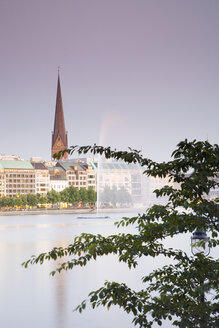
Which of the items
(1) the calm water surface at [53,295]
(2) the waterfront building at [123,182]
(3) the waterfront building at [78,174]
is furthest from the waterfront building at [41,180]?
(1) the calm water surface at [53,295]

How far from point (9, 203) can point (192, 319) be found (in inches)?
4577

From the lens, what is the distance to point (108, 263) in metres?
24.3

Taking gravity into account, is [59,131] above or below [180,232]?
above

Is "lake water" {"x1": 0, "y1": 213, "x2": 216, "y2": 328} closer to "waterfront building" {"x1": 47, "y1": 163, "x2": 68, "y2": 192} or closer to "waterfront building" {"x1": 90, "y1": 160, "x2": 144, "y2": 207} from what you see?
"waterfront building" {"x1": 90, "y1": 160, "x2": 144, "y2": 207}

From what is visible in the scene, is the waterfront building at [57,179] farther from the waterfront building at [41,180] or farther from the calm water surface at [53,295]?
the calm water surface at [53,295]

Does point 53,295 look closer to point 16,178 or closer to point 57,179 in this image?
point 16,178

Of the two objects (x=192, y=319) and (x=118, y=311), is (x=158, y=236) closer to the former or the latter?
(x=192, y=319)

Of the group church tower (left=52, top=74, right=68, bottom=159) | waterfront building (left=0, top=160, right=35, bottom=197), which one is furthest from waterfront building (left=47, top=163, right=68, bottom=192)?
church tower (left=52, top=74, right=68, bottom=159)

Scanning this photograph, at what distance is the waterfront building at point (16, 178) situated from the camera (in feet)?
435

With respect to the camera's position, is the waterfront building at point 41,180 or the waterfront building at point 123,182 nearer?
the waterfront building at point 123,182

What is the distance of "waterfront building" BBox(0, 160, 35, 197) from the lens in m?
132

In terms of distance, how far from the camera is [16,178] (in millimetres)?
134500

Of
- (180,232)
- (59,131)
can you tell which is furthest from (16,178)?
(180,232)

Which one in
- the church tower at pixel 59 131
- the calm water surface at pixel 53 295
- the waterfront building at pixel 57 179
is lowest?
the calm water surface at pixel 53 295
